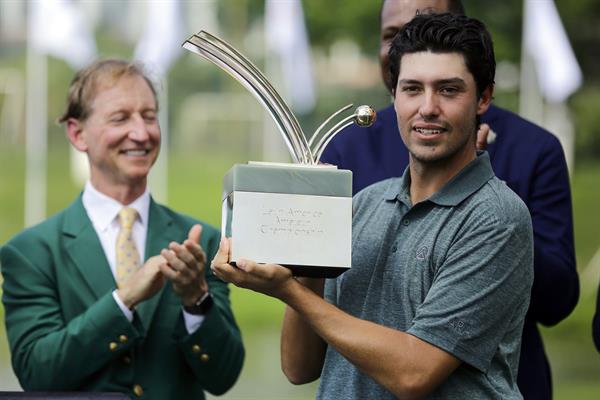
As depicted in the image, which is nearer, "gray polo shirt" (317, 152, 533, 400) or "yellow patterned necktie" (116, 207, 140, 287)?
"gray polo shirt" (317, 152, 533, 400)

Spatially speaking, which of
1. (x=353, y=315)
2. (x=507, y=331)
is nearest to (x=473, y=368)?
Answer: (x=507, y=331)

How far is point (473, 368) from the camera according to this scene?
8.22ft

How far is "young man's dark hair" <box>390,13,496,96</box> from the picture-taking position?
257cm

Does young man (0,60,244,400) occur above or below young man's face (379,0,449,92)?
below

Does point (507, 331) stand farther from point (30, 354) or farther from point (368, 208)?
point (30, 354)

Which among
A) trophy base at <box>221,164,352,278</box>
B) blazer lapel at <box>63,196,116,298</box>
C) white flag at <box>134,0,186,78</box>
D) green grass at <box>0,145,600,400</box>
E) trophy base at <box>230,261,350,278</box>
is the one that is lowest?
green grass at <box>0,145,600,400</box>

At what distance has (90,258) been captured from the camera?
11.4 ft

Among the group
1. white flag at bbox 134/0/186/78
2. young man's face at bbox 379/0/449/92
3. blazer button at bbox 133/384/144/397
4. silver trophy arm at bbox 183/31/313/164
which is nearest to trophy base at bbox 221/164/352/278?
silver trophy arm at bbox 183/31/313/164

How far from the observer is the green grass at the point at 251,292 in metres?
10.3

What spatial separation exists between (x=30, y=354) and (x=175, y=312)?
397 mm

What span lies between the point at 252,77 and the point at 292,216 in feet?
0.99

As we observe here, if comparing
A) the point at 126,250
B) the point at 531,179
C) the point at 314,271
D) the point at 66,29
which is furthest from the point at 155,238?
the point at 66,29

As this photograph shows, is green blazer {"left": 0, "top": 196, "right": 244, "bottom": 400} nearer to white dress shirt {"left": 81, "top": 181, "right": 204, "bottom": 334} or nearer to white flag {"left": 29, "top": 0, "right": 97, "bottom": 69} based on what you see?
white dress shirt {"left": 81, "top": 181, "right": 204, "bottom": 334}

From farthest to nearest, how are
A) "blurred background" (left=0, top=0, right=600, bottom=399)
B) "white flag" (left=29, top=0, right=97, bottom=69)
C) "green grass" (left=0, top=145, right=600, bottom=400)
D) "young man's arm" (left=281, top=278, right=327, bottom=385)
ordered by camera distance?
"blurred background" (left=0, top=0, right=600, bottom=399) < "white flag" (left=29, top=0, right=97, bottom=69) < "green grass" (left=0, top=145, right=600, bottom=400) < "young man's arm" (left=281, top=278, right=327, bottom=385)
